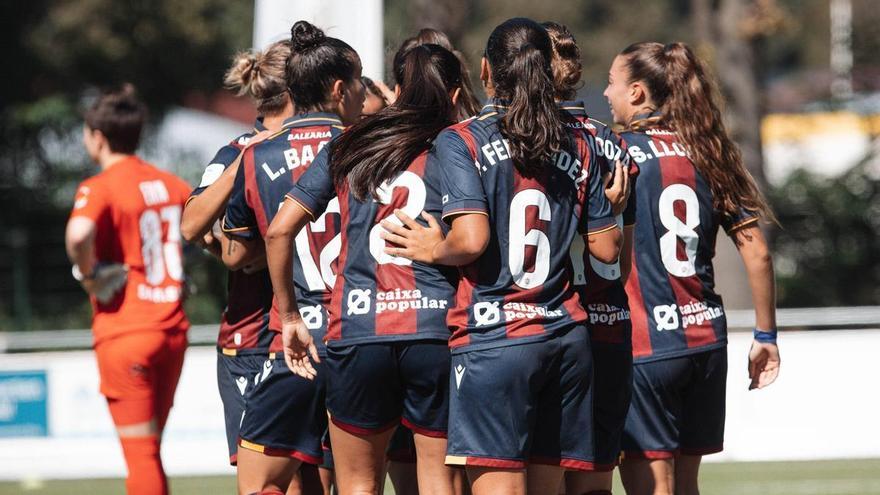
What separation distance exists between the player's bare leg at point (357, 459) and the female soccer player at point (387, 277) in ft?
0.06

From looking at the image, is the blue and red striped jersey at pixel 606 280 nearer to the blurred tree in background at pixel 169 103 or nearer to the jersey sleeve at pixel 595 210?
the jersey sleeve at pixel 595 210

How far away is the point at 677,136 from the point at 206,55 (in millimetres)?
20932

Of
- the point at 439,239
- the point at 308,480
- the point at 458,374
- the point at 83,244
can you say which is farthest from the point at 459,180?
the point at 83,244

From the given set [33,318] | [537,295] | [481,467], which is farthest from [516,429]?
[33,318]

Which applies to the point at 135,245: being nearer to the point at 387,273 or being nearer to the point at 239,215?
the point at 239,215

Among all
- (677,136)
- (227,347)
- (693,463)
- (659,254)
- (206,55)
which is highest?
(206,55)

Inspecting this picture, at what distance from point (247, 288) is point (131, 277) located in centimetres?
88

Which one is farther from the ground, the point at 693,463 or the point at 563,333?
the point at 563,333

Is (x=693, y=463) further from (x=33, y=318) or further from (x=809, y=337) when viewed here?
(x=33, y=318)

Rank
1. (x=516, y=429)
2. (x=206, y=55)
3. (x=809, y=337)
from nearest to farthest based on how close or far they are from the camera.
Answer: (x=516, y=429) < (x=809, y=337) < (x=206, y=55)

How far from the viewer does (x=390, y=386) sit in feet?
Result: 15.3

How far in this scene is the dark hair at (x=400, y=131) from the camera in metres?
4.60

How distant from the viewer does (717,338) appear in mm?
5426

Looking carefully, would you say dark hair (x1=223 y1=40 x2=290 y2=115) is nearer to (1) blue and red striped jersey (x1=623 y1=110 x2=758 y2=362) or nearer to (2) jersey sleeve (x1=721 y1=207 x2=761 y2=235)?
(1) blue and red striped jersey (x1=623 y1=110 x2=758 y2=362)
